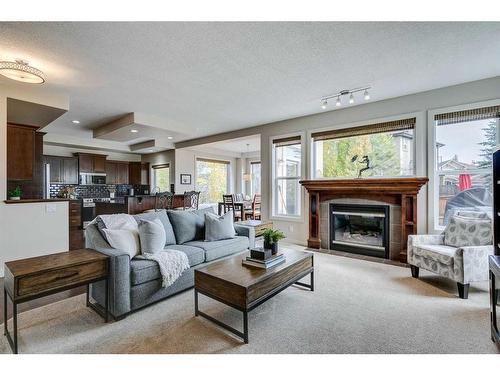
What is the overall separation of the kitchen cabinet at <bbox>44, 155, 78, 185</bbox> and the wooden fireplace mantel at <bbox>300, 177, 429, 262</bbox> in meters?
6.89

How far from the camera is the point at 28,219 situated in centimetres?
356

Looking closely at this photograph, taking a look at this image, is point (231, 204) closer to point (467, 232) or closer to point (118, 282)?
point (118, 282)

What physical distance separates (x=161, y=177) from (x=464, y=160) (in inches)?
322

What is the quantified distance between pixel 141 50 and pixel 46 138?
226 inches

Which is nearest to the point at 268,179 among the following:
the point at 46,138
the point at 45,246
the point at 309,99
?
the point at 309,99

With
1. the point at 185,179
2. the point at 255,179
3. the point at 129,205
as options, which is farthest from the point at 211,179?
the point at 129,205

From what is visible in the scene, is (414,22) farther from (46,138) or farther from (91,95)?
(46,138)

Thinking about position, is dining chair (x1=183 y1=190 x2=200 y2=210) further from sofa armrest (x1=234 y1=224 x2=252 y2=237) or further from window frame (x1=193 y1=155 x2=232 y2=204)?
sofa armrest (x1=234 y1=224 x2=252 y2=237)

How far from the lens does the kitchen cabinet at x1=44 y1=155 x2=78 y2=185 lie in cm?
699

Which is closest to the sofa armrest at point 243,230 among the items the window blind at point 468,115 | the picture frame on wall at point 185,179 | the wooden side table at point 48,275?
the wooden side table at point 48,275

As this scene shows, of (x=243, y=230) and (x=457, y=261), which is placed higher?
(x=243, y=230)

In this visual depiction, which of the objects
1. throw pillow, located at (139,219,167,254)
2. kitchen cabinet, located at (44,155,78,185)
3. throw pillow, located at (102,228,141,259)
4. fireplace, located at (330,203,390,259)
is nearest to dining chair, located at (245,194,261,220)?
fireplace, located at (330,203,390,259)

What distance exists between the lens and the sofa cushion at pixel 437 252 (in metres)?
2.67
